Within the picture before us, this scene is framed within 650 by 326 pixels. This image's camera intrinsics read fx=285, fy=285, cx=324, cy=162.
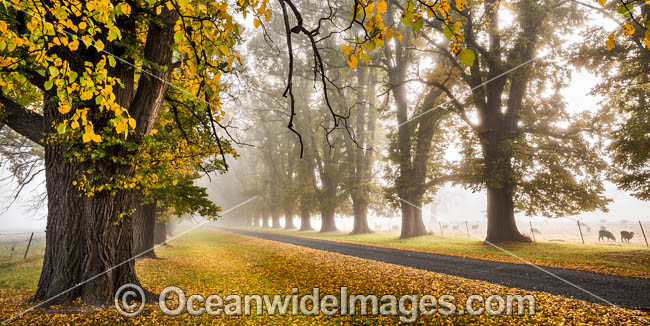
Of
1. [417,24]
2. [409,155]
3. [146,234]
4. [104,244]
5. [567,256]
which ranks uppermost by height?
[409,155]

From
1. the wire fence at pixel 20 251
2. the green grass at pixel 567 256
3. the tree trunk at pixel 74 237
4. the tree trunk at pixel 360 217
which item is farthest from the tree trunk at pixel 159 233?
the green grass at pixel 567 256

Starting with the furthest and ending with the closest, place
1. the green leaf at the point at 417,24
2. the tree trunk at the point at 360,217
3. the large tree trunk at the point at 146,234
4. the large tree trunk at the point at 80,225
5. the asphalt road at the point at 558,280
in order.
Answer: the tree trunk at the point at 360,217, the large tree trunk at the point at 146,234, the asphalt road at the point at 558,280, the large tree trunk at the point at 80,225, the green leaf at the point at 417,24

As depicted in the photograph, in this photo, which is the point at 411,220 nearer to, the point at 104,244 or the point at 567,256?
the point at 567,256

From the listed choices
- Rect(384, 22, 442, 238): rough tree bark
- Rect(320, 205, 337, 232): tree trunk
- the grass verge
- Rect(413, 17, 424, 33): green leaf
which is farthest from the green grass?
Rect(320, 205, 337, 232): tree trunk

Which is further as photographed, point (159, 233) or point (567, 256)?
point (159, 233)

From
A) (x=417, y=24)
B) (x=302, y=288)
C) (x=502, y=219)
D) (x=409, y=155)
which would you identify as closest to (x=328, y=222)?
(x=409, y=155)

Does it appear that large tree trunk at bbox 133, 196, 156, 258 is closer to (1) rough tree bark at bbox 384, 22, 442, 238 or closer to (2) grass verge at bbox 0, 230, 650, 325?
(2) grass verge at bbox 0, 230, 650, 325

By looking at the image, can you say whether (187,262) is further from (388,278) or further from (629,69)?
(629,69)

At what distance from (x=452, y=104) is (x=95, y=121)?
53.1 ft

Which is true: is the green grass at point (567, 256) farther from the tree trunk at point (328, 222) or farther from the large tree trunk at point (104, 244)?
the tree trunk at point (328, 222)

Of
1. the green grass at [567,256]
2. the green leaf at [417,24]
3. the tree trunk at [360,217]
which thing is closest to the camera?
the green leaf at [417,24]

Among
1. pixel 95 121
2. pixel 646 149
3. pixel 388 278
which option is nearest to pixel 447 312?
pixel 388 278

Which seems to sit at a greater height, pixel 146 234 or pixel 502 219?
pixel 502 219

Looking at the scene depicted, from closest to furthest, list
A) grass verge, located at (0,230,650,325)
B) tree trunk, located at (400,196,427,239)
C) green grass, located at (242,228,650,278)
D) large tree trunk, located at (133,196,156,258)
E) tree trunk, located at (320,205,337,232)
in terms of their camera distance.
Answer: grass verge, located at (0,230,650,325)
green grass, located at (242,228,650,278)
large tree trunk, located at (133,196,156,258)
tree trunk, located at (400,196,427,239)
tree trunk, located at (320,205,337,232)
